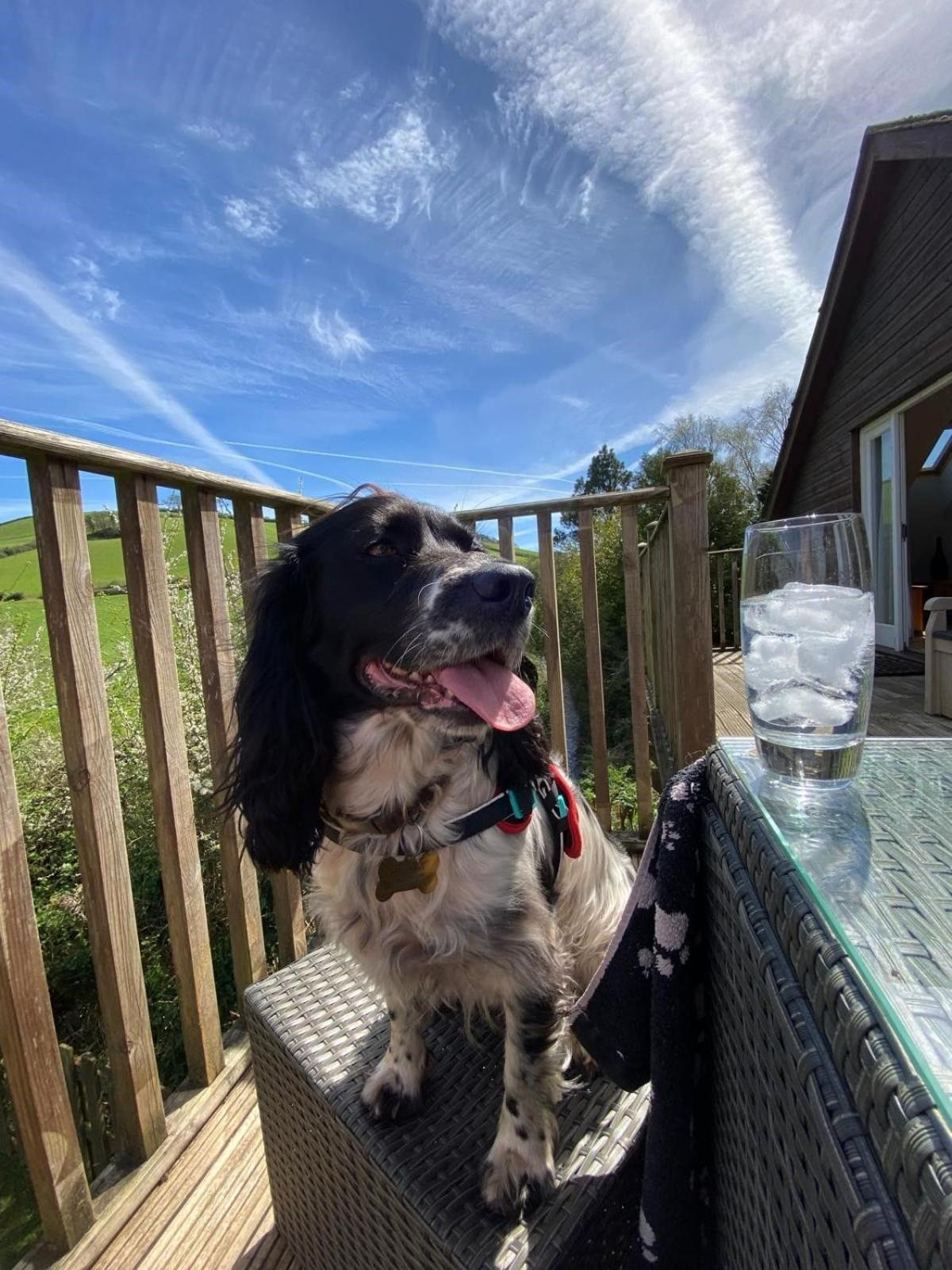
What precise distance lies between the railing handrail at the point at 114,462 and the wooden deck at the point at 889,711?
8.76 feet

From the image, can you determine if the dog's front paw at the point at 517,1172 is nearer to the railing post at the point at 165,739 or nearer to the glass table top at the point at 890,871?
the glass table top at the point at 890,871

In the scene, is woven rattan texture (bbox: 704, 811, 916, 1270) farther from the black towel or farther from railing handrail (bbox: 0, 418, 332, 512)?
railing handrail (bbox: 0, 418, 332, 512)

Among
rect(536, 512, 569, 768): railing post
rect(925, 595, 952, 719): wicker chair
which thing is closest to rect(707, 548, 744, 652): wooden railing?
rect(925, 595, 952, 719): wicker chair

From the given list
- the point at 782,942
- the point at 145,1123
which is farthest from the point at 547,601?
the point at 782,942

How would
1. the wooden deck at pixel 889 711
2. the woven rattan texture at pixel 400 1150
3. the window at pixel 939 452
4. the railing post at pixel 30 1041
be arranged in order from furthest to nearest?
1. the window at pixel 939 452
2. the wooden deck at pixel 889 711
3. the railing post at pixel 30 1041
4. the woven rattan texture at pixel 400 1150

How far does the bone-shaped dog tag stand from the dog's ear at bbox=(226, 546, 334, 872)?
21 cm

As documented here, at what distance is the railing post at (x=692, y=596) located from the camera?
232 cm

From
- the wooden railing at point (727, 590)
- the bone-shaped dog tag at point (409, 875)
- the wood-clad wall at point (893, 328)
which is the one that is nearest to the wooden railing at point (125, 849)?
the bone-shaped dog tag at point (409, 875)

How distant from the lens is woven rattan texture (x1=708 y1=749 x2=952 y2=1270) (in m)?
0.26

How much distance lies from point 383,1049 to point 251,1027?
295mm

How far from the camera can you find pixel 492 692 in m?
1.29

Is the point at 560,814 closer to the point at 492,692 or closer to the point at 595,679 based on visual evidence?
the point at 492,692

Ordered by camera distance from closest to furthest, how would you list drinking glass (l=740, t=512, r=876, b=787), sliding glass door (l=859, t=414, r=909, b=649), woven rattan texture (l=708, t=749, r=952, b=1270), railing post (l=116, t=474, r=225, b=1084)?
woven rattan texture (l=708, t=749, r=952, b=1270), drinking glass (l=740, t=512, r=876, b=787), railing post (l=116, t=474, r=225, b=1084), sliding glass door (l=859, t=414, r=909, b=649)

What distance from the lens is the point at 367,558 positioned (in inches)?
57.0
